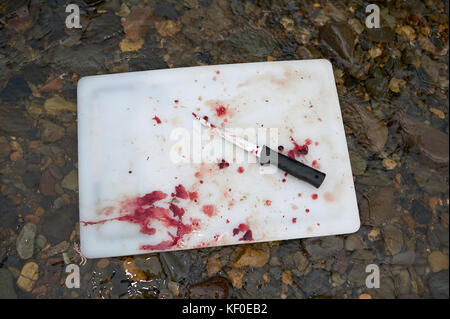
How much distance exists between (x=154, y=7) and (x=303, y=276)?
7.83ft

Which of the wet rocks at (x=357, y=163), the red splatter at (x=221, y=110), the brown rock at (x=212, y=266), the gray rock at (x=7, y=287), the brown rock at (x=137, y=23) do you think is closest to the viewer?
the gray rock at (x=7, y=287)

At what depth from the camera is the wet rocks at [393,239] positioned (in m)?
2.60

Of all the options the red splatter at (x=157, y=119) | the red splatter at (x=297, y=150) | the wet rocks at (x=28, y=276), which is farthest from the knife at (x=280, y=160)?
the wet rocks at (x=28, y=276)

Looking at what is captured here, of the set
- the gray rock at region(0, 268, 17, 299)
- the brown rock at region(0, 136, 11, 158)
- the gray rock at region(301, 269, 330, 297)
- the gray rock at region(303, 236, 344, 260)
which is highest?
the brown rock at region(0, 136, 11, 158)

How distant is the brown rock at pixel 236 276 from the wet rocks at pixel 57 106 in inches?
64.5

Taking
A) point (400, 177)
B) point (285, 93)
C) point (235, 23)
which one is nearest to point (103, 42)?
point (235, 23)

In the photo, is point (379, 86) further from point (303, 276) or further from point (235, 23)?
point (303, 276)

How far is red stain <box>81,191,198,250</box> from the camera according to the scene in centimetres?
237

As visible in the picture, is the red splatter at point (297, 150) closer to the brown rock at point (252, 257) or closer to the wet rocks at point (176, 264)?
the brown rock at point (252, 257)

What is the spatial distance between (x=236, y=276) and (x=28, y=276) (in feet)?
4.62

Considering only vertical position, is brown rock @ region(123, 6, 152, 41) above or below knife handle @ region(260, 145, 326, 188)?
above

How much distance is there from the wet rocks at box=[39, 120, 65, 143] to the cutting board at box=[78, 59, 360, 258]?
206mm

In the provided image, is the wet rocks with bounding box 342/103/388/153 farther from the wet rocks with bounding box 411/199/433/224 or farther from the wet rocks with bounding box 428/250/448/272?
the wet rocks with bounding box 428/250/448/272

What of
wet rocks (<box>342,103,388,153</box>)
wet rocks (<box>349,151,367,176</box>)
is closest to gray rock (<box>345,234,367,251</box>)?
wet rocks (<box>349,151,367,176</box>)
